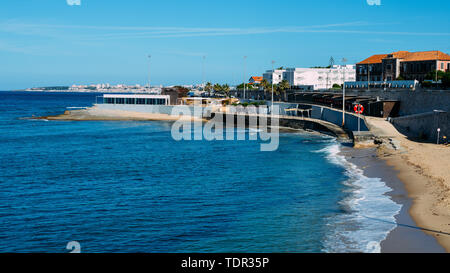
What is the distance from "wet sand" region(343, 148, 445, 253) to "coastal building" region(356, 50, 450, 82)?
6499 centimetres

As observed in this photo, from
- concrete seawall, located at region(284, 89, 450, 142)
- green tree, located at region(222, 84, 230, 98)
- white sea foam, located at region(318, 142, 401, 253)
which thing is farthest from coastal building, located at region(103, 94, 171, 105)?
white sea foam, located at region(318, 142, 401, 253)

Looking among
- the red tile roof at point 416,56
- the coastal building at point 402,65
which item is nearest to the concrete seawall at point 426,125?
the coastal building at point 402,65

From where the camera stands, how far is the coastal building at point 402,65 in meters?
92.5

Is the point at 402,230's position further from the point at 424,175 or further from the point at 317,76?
the point at 317,76

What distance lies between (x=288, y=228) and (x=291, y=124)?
56719 mm

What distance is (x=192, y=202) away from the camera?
27.2 meters

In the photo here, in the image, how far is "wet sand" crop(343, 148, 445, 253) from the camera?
18.4 meters

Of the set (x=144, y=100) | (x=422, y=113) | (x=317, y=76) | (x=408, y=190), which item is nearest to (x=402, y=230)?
(x=408, y=190)

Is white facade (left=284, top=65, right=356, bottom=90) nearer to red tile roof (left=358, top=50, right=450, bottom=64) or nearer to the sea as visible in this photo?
red tile roof (left=358, top=50, right=450, bottom=64)

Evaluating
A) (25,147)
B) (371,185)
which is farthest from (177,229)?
(25,147)

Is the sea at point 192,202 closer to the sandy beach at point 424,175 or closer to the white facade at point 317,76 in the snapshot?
the sandy beach at point 424,175

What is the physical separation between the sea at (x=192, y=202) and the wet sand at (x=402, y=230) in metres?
0.46

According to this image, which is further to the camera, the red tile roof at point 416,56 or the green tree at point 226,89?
the green tree at point 226,89
